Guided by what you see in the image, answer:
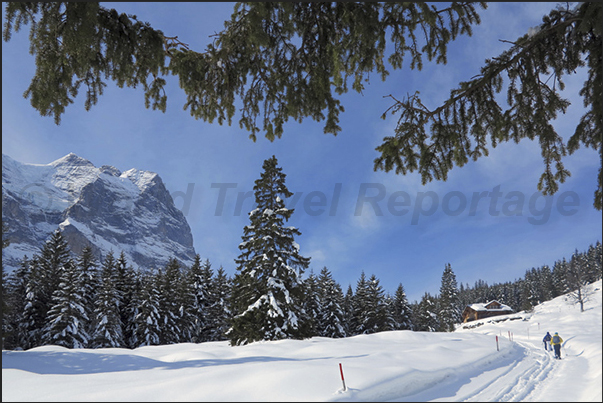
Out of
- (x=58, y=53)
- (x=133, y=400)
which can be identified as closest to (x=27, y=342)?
(x=133, y=400)

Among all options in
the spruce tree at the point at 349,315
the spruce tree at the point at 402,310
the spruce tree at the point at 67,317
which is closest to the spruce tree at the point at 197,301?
the spruce tree at the point at 67,317

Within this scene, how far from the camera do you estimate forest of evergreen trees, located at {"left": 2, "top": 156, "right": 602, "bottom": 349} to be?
17.8 m

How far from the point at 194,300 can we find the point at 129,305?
7.16m

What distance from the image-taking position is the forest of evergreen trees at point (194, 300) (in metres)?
17.8

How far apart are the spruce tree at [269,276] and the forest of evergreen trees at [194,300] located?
0.06 m

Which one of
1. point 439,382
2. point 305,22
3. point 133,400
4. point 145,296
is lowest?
point 439,382

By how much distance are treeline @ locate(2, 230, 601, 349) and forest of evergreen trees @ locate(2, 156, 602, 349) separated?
0.10 meters

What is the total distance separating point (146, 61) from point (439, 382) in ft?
32.0

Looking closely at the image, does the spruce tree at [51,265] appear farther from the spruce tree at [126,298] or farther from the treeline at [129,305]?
the spruce tree at [126,298]

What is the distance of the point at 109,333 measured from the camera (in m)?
31.3

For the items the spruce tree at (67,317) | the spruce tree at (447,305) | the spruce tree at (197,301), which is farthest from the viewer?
the spruce tree at (447,305)

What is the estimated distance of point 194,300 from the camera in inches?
1478

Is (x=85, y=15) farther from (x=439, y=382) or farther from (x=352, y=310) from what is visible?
(x=352, y=310)

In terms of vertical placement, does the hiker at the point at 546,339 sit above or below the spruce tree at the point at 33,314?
below
